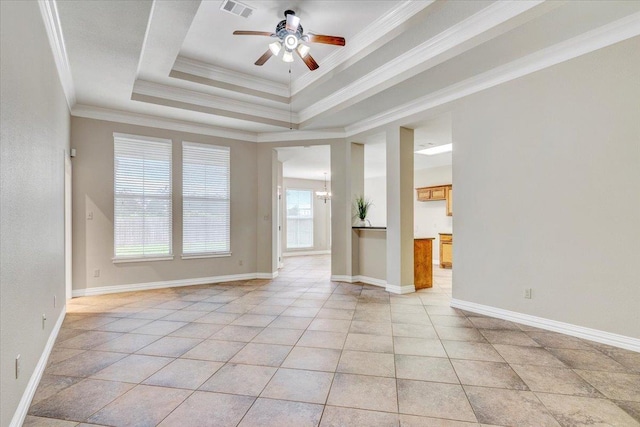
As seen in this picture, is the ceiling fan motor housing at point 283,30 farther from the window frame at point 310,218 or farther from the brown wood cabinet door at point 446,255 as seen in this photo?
the window frame at point 310,218

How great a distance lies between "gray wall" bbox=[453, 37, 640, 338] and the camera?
2.86 metres

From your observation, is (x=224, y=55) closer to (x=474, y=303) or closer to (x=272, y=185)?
(x=272, y=185)

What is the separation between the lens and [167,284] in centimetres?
555

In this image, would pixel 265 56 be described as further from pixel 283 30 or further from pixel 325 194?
pixel 325 194

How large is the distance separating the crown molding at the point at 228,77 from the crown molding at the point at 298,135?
96 centimetres

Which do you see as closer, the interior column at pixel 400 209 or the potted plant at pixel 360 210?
the interior column at pixel 400 209

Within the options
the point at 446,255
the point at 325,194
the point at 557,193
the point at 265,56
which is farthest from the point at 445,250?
the point at 265,56

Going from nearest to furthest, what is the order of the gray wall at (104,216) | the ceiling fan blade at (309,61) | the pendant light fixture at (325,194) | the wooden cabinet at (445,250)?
1. the ceiling fan blade at (309,61)
2. the gray wall at (104,216)
3. the wooden cabinet at (445,250)
4. the pendant light fixture at (325,194)

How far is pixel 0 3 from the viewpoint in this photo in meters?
1.63

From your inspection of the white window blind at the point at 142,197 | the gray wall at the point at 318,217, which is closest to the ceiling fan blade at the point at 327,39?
the white window blind at the point at 142,197

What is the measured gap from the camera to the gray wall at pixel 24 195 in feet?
5.60

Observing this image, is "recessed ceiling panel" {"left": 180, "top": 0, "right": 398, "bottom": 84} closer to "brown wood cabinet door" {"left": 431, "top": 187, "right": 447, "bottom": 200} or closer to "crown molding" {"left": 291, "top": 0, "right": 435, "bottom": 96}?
"crown molding" {"left": 291, "top": 0, "right": 435, "bottom": 96}

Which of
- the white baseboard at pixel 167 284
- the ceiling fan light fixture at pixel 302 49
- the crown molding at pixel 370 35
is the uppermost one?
the crown molding at pixel 370 35

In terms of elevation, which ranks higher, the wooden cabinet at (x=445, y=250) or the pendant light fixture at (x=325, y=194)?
the pendant light fixture at (x=325, y=194)
